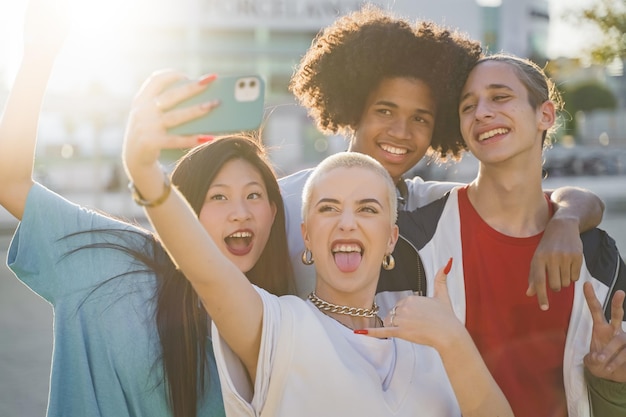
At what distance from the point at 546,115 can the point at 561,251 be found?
820mm

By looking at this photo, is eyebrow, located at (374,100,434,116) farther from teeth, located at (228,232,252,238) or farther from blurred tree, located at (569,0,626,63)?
blurred tree, located at (569,0,626,63)

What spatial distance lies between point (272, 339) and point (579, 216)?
1693mm

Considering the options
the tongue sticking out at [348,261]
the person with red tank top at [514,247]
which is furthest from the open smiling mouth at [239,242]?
the person with red tank top at [514,247]

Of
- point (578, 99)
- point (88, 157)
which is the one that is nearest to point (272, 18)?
point (88, 157)

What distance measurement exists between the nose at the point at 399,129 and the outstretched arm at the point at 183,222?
1900mm

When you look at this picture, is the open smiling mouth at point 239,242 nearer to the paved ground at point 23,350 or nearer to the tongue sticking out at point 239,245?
the tongue sticking out at point 239,245

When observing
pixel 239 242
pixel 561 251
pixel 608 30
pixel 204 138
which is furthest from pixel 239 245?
pixel 608 30

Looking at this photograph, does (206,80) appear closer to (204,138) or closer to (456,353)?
(204,138)

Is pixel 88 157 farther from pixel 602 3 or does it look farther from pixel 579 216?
pixel 579 216

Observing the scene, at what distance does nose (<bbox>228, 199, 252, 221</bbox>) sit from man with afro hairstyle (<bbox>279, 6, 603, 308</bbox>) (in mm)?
429

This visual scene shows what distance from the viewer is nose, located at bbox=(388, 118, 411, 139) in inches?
168

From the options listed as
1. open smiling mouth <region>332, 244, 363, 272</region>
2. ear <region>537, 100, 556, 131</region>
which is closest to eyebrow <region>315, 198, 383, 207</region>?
open smiling mouth <region>332, 244, 363, 272</region>

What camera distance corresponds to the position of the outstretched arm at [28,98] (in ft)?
9.53

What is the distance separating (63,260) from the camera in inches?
124
